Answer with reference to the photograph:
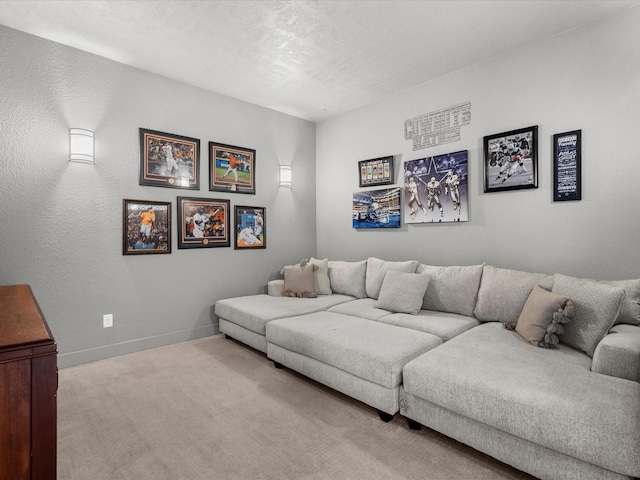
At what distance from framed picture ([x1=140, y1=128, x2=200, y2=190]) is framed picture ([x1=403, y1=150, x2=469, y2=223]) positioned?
2.35 meters

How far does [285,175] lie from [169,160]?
4.81 feet

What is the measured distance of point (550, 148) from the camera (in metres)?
2.77

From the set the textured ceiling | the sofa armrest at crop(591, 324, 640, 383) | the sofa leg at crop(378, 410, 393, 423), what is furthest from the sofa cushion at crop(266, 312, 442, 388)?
the textured ceiling

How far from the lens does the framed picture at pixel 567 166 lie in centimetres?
262

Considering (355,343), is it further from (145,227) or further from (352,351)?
(145,227)

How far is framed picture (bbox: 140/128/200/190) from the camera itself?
10.9ft

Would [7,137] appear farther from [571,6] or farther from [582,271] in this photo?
[582,271]

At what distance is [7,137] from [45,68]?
0.66 meters

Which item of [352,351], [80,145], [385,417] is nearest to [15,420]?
[352,351]

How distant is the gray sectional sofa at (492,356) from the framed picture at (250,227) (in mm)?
925

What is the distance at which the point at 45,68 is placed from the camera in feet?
9.11

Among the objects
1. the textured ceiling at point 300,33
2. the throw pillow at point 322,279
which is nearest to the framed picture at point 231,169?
the textured ceiling at point 300,33

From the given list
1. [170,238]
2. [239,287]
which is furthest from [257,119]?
[239,287]

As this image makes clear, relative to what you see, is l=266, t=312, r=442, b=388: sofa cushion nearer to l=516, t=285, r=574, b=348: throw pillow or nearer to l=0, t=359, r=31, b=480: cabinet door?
l=516, t=285, r=574, b=348: throw pillow
